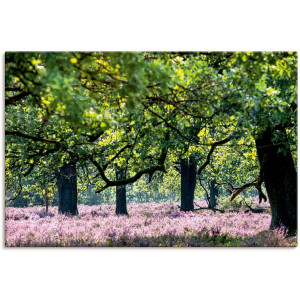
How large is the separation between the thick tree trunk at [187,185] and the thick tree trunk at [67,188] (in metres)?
2.58

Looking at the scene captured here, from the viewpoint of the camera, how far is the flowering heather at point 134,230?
17.3 feet

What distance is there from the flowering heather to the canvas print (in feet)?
0.09

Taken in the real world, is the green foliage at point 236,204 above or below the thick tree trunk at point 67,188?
below

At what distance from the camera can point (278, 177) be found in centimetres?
602

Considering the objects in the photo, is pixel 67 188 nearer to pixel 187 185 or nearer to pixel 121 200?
pixel 121 200

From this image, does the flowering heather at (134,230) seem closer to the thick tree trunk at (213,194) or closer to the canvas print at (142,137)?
the canvas print at (142,137)

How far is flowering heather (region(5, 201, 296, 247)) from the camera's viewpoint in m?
5.26

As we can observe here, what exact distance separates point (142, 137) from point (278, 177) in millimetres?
2764

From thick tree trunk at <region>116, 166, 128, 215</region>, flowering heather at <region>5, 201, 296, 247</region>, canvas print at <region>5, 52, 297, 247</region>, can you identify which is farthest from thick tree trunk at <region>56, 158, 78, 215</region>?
thick tree trunk at <region>116, 166, 128, 215</region>
